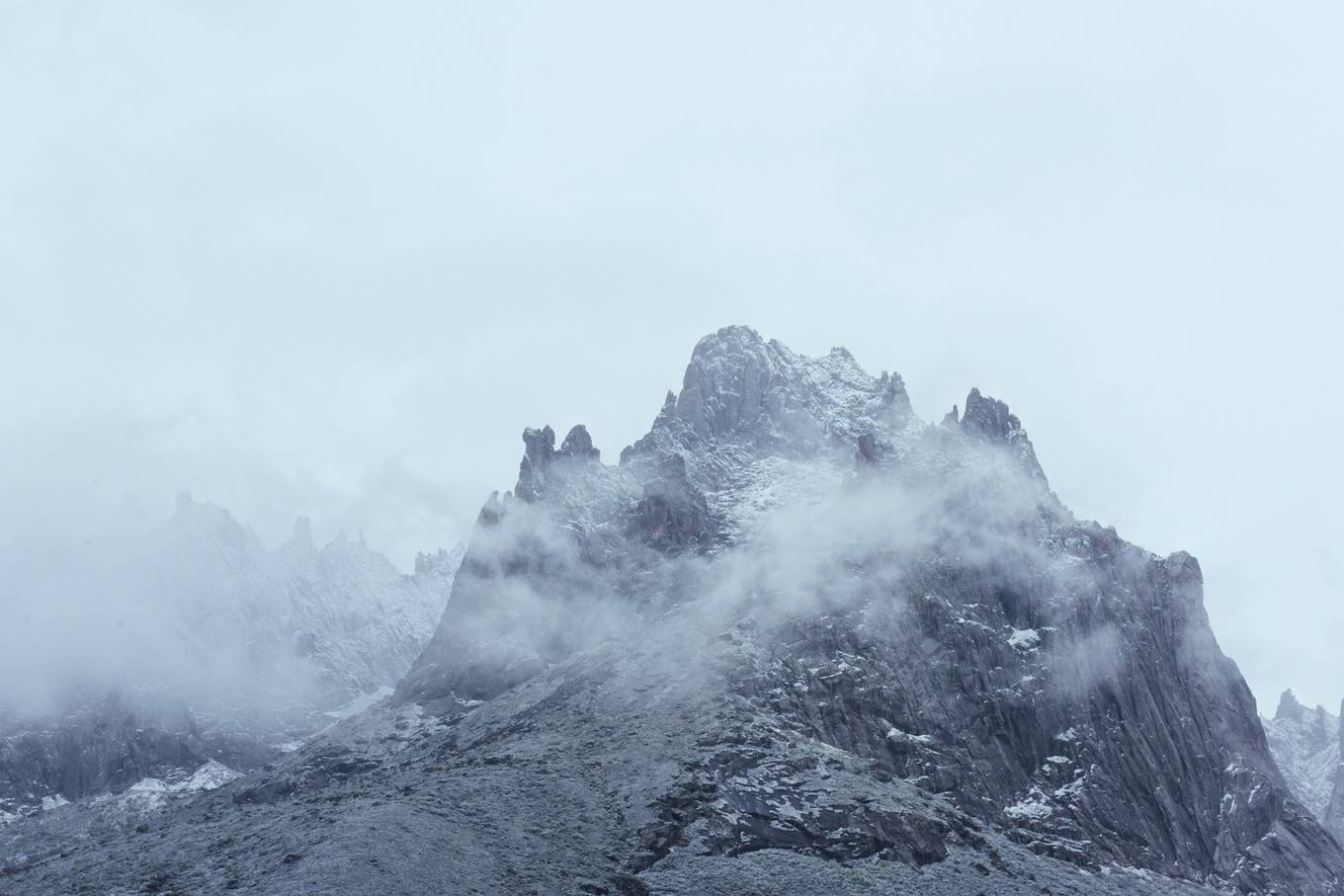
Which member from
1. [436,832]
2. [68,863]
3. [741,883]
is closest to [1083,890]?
[741,883]

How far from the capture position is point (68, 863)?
19225cm

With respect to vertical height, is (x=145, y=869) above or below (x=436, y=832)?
below

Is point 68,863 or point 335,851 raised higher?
point 335,851

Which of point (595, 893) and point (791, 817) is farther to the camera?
point (791, 817)

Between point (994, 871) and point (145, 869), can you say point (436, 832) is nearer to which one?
point (145, 869)

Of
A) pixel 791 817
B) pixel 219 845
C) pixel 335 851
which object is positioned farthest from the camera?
pixel 791 817

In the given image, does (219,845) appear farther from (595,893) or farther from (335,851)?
(595,893)

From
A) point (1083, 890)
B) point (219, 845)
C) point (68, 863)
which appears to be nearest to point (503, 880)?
point (219, 845)

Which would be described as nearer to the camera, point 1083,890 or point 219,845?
point 219,845

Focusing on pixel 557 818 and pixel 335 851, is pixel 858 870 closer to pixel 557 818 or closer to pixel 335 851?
pixel 557 818

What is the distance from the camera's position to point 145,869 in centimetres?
17500

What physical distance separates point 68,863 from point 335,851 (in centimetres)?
4990

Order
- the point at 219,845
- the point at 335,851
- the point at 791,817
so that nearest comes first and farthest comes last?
1. the point at 335,851
2. the point at 219,845
3. the point at 791,817

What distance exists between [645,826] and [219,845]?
57593 mm
